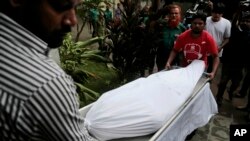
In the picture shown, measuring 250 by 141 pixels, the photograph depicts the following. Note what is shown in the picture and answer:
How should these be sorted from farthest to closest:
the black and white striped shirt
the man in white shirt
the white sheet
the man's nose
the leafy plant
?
1. the man in white shirt
2. the leafy plant
3. the white sheet
4. the man's nose
5. the black and white striped shirt

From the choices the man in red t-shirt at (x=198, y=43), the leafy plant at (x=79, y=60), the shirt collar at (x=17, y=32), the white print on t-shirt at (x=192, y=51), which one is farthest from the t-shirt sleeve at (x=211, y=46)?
the shirt collar at (x=17, y=32)

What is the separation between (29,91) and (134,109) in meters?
1.90

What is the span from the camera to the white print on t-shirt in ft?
14.3

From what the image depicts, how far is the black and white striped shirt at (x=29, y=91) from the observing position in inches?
35.8

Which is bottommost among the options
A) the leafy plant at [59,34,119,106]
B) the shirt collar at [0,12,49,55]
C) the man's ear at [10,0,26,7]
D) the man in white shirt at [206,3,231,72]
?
the leafy plant at [59,34,119,106]

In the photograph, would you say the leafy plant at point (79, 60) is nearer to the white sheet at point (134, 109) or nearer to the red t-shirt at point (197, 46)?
the red t-shirt at point (197, 46)

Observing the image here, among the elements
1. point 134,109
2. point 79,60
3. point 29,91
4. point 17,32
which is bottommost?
point 79,60

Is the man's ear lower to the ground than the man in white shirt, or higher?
higher

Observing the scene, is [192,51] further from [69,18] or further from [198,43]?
[69,18]

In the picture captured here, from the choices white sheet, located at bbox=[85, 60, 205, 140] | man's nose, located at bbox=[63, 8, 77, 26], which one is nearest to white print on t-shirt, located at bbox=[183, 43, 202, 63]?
white sheet, located at bbox=[85, 60, 205, 140]

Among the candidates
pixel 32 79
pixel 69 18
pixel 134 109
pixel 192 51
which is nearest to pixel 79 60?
pixel 192 51

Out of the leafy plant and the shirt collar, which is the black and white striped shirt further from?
the leafy plant

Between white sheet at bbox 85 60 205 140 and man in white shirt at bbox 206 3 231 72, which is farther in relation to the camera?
man in white shirt at bbox 206 3 231 72

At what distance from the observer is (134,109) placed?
2758 mm
